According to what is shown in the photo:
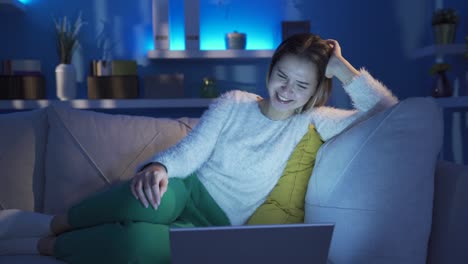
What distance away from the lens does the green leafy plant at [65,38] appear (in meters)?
2.94

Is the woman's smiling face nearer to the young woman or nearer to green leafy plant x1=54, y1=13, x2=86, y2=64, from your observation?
the young woman

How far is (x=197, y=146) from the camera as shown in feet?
4.78

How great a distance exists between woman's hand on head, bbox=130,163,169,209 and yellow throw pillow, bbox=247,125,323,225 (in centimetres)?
34

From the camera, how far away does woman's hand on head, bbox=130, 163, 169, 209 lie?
121cm

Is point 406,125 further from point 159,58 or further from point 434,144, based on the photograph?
point 159,58

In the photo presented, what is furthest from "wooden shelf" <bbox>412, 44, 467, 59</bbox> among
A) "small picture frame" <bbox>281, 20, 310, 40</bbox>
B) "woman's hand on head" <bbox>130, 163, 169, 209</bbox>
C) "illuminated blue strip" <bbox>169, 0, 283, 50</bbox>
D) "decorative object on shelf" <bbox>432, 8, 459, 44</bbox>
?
"woman's hand on head" <bbox>130, 163, 169, 209</bbox>

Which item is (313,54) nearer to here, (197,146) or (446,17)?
(197,146)

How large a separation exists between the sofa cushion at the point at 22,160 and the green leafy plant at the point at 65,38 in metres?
1.24

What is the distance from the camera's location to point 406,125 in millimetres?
1194

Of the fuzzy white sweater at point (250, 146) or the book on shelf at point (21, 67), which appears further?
the book on shelf at point (21, 67)

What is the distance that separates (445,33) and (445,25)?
5 centimetres

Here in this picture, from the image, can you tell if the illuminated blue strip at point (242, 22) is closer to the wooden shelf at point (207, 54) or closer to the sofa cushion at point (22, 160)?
the wooden shelf at point (207, 54)

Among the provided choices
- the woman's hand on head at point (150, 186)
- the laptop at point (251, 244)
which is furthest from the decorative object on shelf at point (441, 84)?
the laptop at point (251, 244)

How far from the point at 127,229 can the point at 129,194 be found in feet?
0.33
